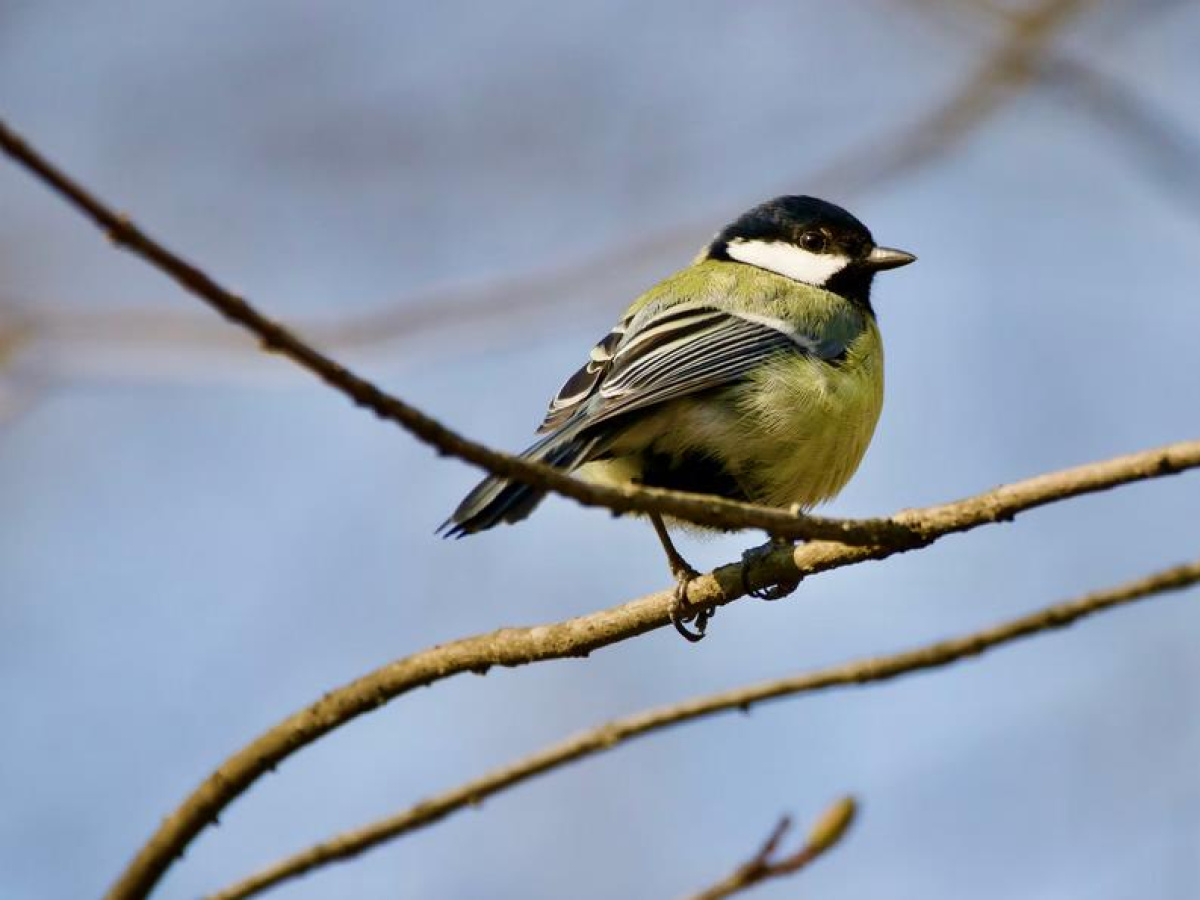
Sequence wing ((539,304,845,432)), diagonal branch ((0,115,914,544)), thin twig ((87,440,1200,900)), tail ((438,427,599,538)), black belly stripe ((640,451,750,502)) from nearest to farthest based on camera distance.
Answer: diagonal branch ((0,115,914,544)) < thin twig ((87,440,1200,900)) < tail ((438,427,599,538)) < wing ((539,304,845,432)) < black belly stripe ((640,451,750,502))

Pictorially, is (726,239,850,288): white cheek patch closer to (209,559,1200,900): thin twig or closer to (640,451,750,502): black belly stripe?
(640,451,750,502): black belly stripe

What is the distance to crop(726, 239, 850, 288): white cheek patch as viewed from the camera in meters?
4.53

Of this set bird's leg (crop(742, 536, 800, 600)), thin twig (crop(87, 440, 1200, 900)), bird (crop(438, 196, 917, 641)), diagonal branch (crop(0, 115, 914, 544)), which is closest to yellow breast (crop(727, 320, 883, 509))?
bird (crop(438, 196, 917, 641))

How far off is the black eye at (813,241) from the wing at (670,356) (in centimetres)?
71

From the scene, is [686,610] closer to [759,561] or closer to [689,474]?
[759,561]

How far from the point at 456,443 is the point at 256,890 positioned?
0.83 m

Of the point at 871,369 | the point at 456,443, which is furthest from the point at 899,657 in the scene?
the point at 871,369

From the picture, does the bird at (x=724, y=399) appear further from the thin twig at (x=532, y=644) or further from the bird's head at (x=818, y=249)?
the thin twig at (x=532, y=644)

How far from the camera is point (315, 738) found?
2344 mm

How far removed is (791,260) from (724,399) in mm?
1162

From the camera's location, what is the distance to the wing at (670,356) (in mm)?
3377

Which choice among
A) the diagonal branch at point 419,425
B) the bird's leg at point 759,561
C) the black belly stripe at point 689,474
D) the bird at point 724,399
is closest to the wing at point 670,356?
the bird at point 724,399

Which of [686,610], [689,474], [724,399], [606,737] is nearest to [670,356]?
[724,399]

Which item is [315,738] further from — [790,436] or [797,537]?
[790,436]
